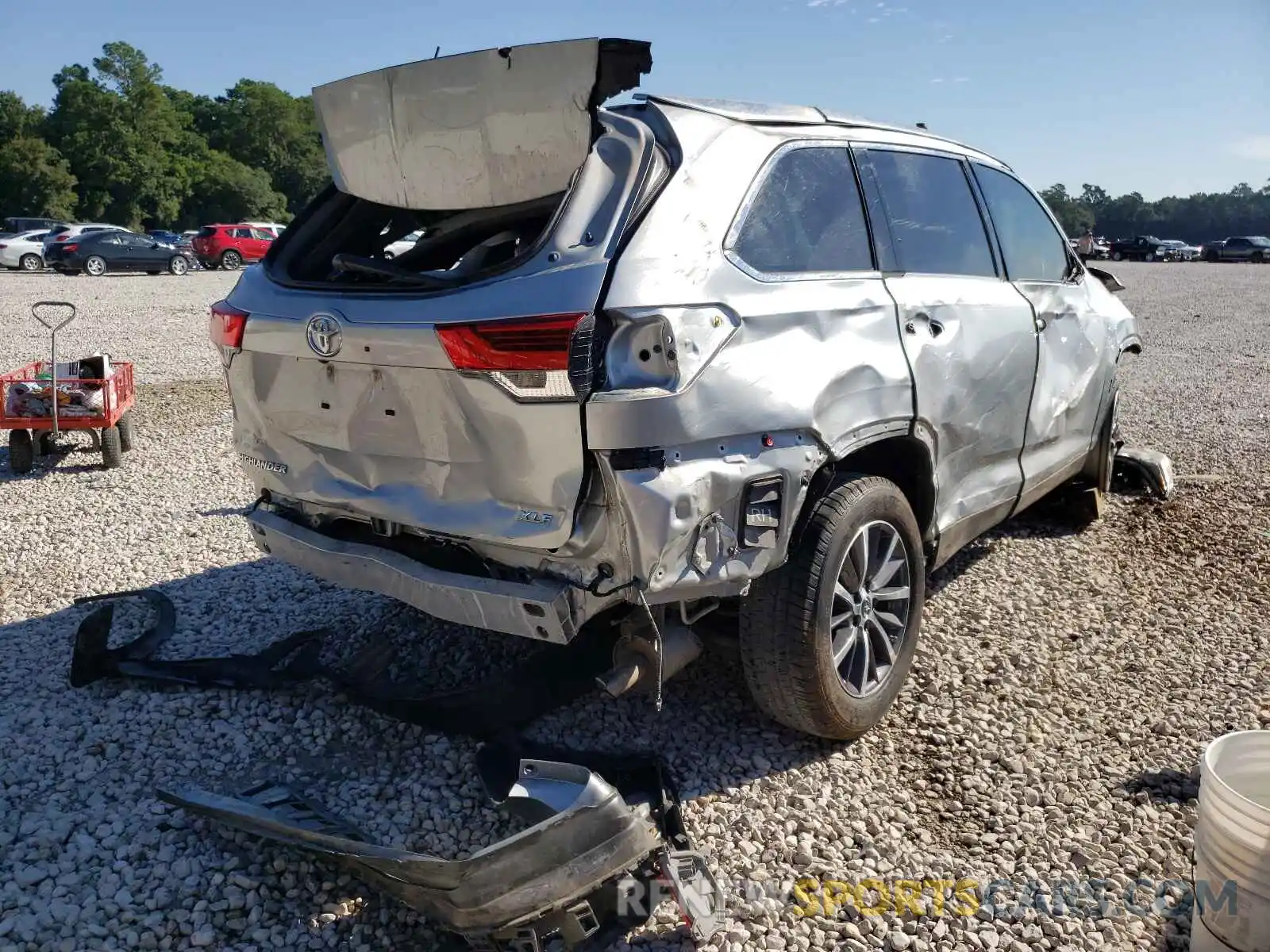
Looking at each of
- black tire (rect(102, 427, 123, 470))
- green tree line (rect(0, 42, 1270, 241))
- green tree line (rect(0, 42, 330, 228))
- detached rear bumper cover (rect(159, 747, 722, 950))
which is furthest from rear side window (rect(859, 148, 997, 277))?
green tree line (rect(0, 42, 330, 228))

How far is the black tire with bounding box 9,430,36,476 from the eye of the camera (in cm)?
702

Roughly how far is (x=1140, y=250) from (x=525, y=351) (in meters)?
55.9

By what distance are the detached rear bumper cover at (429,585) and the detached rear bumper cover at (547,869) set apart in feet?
1.30

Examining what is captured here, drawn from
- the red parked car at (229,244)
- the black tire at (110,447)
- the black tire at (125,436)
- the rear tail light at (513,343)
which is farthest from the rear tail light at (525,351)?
the red parked car at (229,244)

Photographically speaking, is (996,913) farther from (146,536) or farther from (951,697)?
(146,536)

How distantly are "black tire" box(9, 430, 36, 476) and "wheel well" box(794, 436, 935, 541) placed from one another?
617 cm

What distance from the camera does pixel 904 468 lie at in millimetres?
A: 3779

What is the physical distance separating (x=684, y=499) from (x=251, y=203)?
6988cm

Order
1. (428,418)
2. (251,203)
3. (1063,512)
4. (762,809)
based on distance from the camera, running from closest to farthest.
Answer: (428,418), (762,809), (1063,512), (251,203)

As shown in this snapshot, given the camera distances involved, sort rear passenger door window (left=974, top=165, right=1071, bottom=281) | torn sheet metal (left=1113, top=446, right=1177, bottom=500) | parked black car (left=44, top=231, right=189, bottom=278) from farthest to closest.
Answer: parked black car (left=44, top=231, right=189, bottom=278)
torn sheet metal (left=1113, top=446, right=1177, bottom=500)
rear passenger door window (left=974, top=165, right=1071, bottom=281)

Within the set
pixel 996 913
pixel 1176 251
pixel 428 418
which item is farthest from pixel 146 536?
pixel 1176 251

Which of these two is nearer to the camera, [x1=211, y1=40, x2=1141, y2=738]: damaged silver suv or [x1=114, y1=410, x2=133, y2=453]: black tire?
[x1=211, y1=40, x2=1141, y2=738]: damaged silver suv

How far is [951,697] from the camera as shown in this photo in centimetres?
396

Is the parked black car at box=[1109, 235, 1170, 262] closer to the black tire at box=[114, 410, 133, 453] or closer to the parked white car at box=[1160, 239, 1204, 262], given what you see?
the parked white car at box=[1160, 239, 1204, 262]
